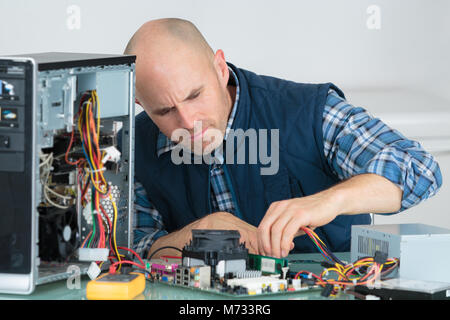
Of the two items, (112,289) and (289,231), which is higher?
(289,231)

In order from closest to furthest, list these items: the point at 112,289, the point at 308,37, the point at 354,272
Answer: the point at 112,289 < the point at 354,272 < the point at 308,37

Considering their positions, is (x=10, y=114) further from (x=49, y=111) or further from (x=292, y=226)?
(x=292, y=226)

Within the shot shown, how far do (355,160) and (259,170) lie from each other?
1.27ft

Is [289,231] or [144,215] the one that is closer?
[289,231]

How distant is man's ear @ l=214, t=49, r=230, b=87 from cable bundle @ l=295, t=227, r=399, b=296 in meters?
0.89

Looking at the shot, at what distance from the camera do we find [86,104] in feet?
5.66

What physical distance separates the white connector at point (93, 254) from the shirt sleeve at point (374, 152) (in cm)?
74

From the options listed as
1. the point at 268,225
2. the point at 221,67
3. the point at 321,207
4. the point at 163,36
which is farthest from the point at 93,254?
the point at 221,67

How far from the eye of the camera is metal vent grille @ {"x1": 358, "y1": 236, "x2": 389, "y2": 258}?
176cm

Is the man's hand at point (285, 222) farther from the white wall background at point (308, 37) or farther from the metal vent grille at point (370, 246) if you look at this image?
the white wall background at point (308, 37)

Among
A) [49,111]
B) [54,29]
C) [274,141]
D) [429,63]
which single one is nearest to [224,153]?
[274,141]

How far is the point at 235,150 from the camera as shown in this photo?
98.8 inches

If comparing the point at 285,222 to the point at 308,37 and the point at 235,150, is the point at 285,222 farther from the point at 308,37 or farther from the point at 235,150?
the point at 308,37

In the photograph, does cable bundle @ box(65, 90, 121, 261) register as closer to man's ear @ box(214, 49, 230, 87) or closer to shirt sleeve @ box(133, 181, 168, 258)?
shirt sleeve @ box(133, 181, 168, 258)
